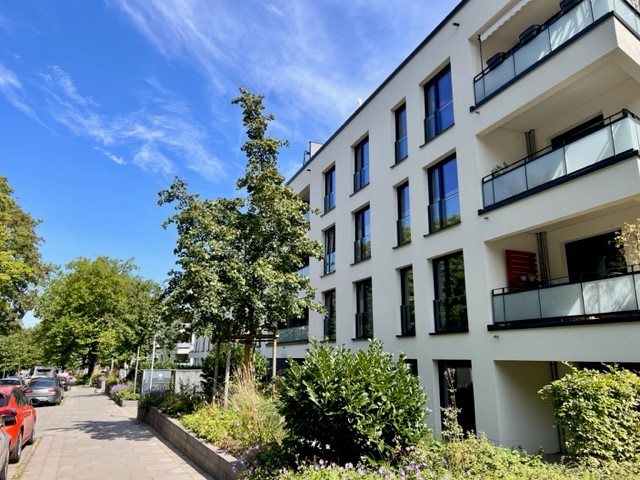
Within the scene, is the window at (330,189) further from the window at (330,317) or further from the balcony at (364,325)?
the balcony at (364,325)

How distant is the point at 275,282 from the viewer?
35.3 ft

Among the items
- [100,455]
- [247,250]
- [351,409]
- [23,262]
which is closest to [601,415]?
[351,409]

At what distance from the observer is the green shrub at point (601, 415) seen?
6090 mm

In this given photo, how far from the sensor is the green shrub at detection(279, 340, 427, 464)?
5551 millimetres

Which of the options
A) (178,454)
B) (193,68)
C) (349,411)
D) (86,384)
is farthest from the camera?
(86,384)

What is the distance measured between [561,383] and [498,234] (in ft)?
13.8

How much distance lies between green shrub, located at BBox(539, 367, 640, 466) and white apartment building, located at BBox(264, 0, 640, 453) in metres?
1.06

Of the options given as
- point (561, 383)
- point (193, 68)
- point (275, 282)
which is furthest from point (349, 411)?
point (193, 68)

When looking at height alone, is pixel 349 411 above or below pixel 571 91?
below

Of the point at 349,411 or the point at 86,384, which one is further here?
the point at 86,384

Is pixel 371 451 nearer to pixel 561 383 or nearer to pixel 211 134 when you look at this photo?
pixel 561 383

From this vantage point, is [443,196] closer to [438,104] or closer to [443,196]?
[443,196]

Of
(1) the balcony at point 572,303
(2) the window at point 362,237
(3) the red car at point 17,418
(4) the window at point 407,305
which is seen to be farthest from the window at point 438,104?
(3) the red car at point 17,418

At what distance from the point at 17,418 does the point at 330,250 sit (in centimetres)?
1303
